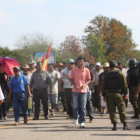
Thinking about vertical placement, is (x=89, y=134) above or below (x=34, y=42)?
below

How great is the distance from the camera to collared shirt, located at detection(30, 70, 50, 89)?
14.1m

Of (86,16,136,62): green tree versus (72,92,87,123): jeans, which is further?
(86,16,136,62): green tree

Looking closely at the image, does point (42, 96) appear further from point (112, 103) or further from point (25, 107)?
point (112, 103)

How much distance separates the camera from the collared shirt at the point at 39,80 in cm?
1408

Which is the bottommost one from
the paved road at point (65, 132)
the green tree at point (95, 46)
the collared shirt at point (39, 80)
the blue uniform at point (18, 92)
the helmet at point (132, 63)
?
the paved road at point (65, 132)

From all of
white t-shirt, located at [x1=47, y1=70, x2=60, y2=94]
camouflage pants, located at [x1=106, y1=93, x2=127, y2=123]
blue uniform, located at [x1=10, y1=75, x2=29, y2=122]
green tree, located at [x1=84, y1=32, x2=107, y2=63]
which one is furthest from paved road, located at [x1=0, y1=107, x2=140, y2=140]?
green tree, located at [x1=84, y1=32, x2=107, y2=63]

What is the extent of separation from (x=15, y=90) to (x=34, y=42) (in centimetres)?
6335

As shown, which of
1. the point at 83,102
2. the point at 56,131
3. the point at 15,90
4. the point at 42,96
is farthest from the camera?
the point at 42,96

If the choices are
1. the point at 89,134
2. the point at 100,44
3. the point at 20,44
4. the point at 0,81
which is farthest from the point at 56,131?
the point at 20,44

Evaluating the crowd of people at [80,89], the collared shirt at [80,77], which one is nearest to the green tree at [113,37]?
the crowd of people at [80,89]

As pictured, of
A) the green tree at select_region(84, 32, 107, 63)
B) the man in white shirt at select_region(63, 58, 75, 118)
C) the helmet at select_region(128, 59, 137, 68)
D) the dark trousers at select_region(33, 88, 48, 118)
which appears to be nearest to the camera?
the helmet at select_region(128, 59, 137, 68)

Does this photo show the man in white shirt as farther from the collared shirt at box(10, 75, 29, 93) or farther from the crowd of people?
the collared shirt at box(10, 75, 29, 93)

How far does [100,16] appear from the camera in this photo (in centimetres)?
7250

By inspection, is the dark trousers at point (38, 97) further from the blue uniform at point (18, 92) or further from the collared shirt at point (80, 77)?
the collared shirt at point (80, 77)
